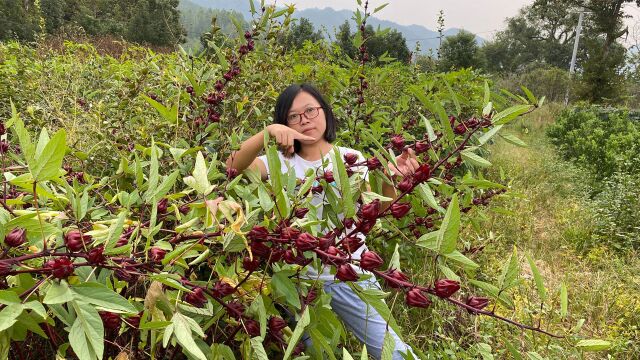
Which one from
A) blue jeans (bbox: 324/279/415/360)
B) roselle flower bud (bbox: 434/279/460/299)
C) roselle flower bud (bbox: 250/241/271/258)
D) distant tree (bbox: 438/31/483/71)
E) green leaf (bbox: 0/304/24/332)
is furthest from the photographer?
distant tree (bbox: 438/31/483/71)

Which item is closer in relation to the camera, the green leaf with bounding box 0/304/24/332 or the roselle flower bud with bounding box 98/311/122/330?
the green leaf with bounding box 0/304/24/332

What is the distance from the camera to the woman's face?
1.77m

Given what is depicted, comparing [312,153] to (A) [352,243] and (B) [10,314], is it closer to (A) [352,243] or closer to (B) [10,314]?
(A) [352,243]

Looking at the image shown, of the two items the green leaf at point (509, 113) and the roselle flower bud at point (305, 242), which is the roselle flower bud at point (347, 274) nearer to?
the roselle flower bud at point (305, 242)

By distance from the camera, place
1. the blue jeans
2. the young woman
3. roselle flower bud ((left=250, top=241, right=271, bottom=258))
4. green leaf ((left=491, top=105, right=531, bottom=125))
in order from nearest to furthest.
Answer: roselle flower bud ((left=250, top=241, right=271, bottom=258)), green leaf ((left=491, top=105, right=531, bottom=125)), the young woman, the blue jeans

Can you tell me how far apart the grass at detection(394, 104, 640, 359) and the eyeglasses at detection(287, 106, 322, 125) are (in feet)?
3.32

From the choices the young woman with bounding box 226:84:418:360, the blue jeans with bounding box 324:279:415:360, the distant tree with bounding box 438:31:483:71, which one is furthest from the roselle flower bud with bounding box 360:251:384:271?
the distant tree with bounding box 438:31:483:71

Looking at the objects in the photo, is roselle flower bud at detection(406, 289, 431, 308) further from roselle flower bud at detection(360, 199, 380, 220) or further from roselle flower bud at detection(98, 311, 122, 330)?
roselle flower bud at detection(98, 311, 122, 330)

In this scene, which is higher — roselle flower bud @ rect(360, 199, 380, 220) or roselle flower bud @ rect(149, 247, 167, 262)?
roselle flower bud @ rect(360, 199, 380, 220)

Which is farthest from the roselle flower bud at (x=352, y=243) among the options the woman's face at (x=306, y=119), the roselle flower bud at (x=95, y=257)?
the woman's face at (x=306, y=119)

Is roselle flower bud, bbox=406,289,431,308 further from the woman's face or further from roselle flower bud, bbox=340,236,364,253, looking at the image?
the woman's face

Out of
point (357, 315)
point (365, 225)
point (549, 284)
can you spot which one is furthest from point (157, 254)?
point (549, 284)

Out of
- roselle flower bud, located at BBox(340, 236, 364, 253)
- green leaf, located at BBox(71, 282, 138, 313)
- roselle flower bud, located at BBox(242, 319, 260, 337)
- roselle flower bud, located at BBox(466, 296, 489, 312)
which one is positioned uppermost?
roselle flower bud, located at BBox(340, 236, 364, 253)

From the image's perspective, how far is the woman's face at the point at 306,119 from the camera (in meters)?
1.77
